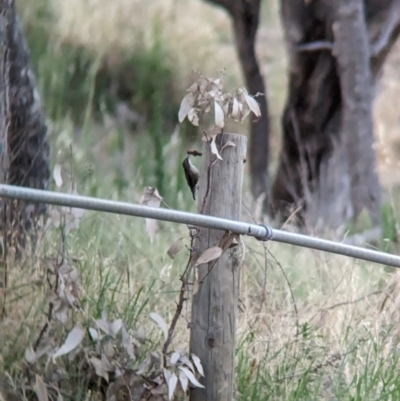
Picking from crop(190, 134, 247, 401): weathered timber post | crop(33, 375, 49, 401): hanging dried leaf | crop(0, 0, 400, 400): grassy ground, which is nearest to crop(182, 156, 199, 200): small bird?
crop(190, 134, 247, 401): weathered timber post

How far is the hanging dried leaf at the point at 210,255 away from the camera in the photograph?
7.12 feet

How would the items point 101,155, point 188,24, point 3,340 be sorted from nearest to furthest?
point 3,340
point 101,155
point 188,24

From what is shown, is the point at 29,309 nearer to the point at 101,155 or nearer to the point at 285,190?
the point at 285,190

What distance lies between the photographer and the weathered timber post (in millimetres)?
2234

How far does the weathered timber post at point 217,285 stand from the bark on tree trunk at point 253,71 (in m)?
3.84

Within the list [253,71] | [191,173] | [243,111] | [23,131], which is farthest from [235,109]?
[253,71]

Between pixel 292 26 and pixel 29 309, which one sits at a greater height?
pixel 292 26

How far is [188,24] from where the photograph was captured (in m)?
10.6

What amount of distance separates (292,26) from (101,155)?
2505mm

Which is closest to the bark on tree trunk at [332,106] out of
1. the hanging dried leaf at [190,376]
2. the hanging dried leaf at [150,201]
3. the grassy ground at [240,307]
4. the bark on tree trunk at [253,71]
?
the bark on tree trunk at [253,71]

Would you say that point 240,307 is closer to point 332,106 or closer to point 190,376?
point 190,376

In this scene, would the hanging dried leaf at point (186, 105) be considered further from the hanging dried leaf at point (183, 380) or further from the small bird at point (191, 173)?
the hanging dried leaf at point (183, 380)

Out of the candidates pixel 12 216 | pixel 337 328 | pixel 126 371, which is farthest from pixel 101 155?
pixel 126 371

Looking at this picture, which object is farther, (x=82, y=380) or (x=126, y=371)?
(x=82, y=380)
